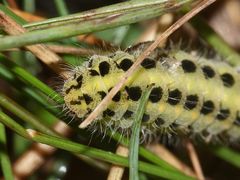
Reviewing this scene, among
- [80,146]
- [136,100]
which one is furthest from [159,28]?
[80,146]

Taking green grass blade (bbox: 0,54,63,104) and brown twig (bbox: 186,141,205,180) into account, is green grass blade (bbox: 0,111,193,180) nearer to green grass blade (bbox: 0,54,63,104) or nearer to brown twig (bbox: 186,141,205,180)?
green grass blade (bbox: 0,54,63,104)

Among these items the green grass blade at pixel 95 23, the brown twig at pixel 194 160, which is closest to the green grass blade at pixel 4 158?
the green grass blade at pixel 95 23

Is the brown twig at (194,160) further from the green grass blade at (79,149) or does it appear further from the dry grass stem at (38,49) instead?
the dry grass stem at (38,49)

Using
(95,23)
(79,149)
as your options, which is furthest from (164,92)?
(95,23)

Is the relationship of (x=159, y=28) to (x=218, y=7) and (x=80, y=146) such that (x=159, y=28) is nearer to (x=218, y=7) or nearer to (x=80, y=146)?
(x=218, y=7)

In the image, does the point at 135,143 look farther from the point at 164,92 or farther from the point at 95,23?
the point at 95,23

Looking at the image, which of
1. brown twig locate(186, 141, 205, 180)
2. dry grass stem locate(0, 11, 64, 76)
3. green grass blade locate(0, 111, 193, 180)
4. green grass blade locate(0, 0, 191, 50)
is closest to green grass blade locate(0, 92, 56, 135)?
green grass blade locate(0, 111, 193, 180)
